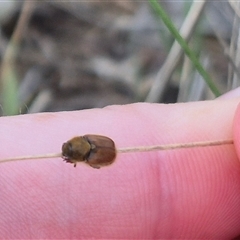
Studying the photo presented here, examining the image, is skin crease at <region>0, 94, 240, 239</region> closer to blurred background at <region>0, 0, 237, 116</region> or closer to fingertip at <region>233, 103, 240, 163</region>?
fingertip at <region>233, 103, 240, 163</region>

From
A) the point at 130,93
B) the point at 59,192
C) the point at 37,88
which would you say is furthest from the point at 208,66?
the point at 59,192

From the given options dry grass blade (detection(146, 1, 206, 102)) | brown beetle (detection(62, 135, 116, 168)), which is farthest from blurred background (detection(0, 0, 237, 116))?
brown beetle (detection(62, 135, 116, 168))

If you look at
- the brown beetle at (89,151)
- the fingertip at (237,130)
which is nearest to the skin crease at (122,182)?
the fingertip at (237,130)

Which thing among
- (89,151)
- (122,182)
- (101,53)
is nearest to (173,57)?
(101,53)

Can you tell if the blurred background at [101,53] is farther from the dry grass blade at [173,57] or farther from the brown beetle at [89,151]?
the brown beetle at [89,151]

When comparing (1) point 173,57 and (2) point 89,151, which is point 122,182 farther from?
(1) point 173,57
